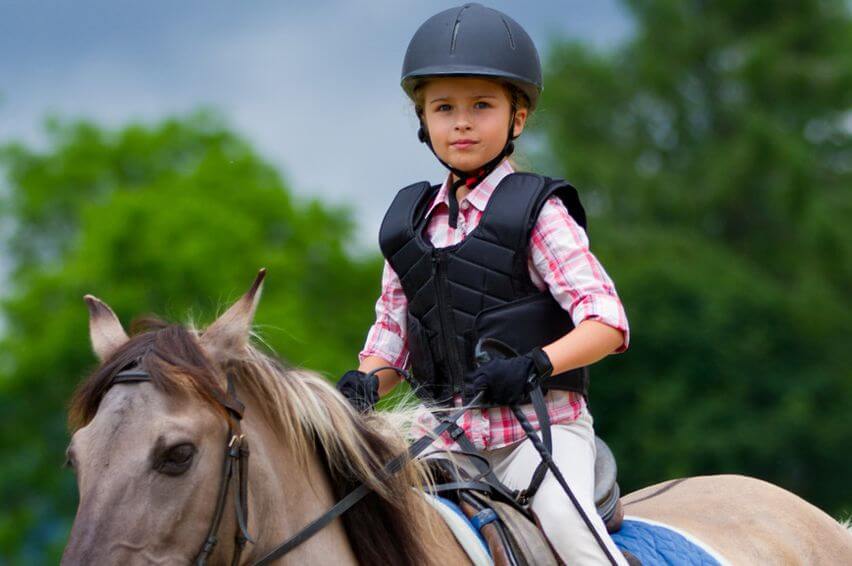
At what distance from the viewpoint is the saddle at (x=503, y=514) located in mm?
4434


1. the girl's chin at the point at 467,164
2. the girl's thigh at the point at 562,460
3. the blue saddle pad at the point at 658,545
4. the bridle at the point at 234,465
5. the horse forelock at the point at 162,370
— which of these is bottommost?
the blue saddle pad at the point at 658,545

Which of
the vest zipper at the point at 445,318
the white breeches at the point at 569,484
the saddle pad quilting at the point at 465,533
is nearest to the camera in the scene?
the saddle pad quilting at the point at 465,533

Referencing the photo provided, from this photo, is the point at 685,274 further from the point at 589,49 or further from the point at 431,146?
the point at 431,146

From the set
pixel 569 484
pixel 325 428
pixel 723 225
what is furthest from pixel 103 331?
pixel 723 225

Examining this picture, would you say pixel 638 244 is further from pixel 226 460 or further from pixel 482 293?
pixel 226 460

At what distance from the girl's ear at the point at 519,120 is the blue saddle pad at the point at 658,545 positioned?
1.61m

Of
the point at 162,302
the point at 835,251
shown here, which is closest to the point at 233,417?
the point at 162,302

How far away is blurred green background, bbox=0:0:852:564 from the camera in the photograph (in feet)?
106

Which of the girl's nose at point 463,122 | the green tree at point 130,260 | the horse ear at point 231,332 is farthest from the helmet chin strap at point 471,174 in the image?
the green tree at point 130,260

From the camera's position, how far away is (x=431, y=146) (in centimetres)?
516

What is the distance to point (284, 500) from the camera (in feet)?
13.3

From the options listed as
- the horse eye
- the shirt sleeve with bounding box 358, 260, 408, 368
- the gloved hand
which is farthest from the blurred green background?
the horse eye

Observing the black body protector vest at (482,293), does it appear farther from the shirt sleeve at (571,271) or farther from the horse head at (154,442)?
the horse head at (154,442)

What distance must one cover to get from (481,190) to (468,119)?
10.7 inches
